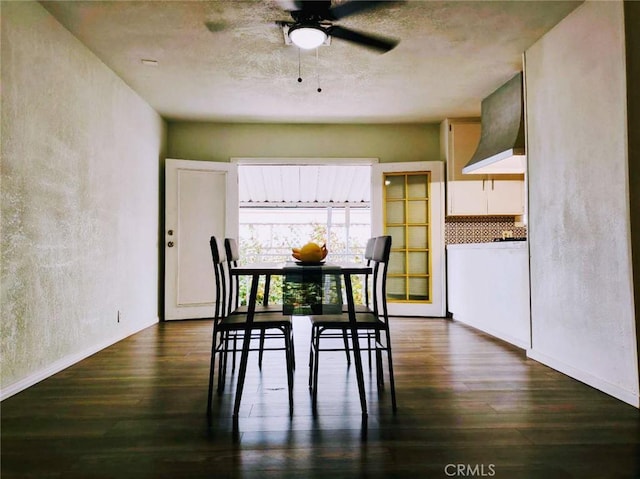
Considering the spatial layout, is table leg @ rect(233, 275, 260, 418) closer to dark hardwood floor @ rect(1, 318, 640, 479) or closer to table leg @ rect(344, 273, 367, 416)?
dark hardwood floor @ rect(1, 318, 640, 479)

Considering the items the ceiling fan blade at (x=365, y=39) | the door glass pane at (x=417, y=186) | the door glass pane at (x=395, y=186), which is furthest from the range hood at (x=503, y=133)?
the ceiling fan blade at (x=365, y=39)

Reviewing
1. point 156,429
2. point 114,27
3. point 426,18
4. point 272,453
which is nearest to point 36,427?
point 156,429

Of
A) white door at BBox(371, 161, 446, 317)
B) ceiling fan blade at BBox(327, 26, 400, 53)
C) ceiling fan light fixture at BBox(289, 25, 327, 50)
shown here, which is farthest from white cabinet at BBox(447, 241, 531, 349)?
ceiling fan light fixture at BBox(289, 25, 327, 50)

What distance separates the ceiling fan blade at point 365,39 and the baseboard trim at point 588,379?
8.77 ft

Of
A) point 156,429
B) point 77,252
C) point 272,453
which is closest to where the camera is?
point 272,453

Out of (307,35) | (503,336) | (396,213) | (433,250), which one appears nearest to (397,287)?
(433,250)

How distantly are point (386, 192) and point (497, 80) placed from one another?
1.96 metres

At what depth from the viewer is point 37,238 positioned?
2.97 meters

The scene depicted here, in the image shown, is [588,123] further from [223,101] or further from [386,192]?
[223,101]

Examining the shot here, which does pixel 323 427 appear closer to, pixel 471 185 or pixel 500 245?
pixel 500 245

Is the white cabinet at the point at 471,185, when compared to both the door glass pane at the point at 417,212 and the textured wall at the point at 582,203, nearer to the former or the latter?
the door glass pane at the point at 417,212

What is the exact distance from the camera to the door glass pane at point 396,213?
5.94 meters

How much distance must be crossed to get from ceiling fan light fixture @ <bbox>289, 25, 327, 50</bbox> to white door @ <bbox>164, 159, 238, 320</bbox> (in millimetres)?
2872

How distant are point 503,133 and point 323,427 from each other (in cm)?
362
